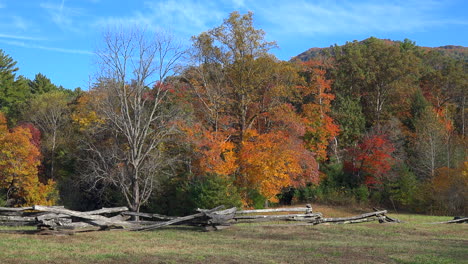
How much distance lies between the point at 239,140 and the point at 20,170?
18.0 m

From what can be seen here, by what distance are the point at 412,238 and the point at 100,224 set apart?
12353 mm

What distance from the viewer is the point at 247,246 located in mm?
14836

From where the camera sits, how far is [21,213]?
64.5 feet

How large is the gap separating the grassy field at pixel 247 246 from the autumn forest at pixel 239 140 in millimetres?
10866

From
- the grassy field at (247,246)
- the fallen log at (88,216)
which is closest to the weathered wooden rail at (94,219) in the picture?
the fallen log at (88,216)

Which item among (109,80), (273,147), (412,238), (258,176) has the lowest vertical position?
(412,238)

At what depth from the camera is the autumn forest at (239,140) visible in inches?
1235

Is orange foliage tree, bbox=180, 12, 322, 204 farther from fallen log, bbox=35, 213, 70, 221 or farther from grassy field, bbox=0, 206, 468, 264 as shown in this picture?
fallen log, bbox=35, 213, 70, 221

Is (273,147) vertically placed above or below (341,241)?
→ above

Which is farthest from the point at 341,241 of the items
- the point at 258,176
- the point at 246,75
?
the point at 246,75

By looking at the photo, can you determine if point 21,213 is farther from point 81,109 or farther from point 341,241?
point 81,109

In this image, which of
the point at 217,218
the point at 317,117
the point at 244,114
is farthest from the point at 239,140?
the point at 217,218

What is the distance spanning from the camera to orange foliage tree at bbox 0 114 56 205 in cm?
3684

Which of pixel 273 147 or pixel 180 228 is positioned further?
pixel 273 147
